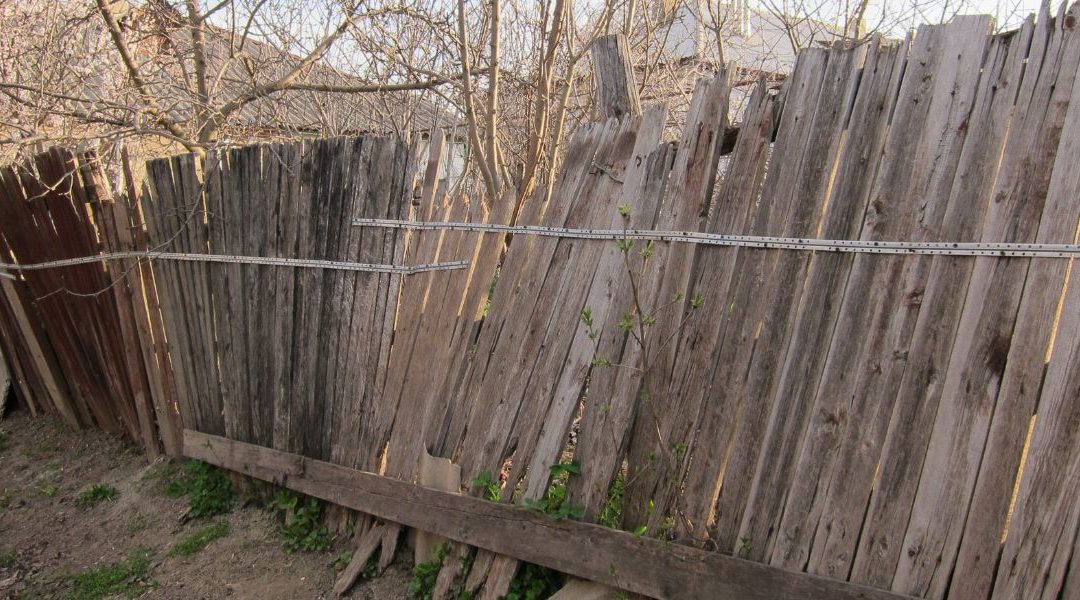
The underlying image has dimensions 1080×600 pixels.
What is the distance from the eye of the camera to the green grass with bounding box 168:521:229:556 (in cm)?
430

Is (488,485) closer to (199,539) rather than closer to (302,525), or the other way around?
(302,525)

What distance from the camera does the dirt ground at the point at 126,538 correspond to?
12.9 feet

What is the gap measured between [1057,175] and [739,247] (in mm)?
948

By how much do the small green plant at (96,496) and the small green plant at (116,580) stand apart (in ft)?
2.58

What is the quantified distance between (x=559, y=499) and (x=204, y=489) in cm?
267

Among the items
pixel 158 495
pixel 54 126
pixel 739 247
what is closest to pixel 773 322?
pixel 739 247

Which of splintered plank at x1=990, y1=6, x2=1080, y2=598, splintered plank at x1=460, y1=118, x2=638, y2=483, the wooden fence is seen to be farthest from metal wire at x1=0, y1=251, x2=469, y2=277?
splintered plank at x1=990, y1=6, x2=1080, y2=598

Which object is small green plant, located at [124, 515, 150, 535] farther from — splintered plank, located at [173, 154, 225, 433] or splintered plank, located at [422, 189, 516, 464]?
splintered plank, located at [422, 189, 516, 464]

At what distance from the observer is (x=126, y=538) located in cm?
454

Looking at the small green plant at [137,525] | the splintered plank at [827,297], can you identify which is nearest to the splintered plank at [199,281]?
the small green plant at [137,525]

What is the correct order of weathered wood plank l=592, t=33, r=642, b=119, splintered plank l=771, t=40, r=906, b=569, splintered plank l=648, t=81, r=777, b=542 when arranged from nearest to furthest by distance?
splintered plank l=771, t=40, r=906, b=569 < splintered plank l=648, t=81, r=777, b=542 < weathered wood plank l=592, t=33, r=642, b=119

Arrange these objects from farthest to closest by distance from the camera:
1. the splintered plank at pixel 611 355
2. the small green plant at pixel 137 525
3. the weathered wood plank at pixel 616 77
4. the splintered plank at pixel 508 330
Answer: the small green plant at pixel 137 525 → the splintered plank at pixel 508 330 → the weathered wood plank at pixel 616 77 → the splintered plank at pixel 611 355

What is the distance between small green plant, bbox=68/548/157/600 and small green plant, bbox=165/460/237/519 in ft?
1.24

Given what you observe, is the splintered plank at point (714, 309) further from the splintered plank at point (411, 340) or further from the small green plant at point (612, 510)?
the splintered plank at point (411, 340)
